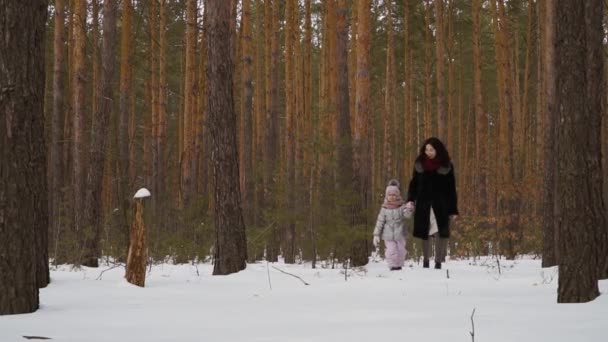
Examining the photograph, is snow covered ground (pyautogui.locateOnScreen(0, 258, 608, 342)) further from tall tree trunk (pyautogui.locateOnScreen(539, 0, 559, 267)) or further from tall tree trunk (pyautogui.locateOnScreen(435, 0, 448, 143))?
tall tree trunk (pyautogui.locateOnScreen(435, 0, 448, 143))

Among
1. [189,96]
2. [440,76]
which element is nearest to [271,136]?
[189,96]

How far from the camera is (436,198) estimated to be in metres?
8.59

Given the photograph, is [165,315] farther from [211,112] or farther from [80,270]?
[80,270]

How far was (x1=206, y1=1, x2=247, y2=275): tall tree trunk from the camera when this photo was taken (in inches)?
287

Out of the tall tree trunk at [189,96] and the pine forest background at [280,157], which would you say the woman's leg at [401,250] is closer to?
the pine forest background at [280,157]

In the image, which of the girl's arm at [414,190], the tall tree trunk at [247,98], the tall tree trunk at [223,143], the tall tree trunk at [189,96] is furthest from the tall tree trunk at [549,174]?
the tall tree trunk at [189,96]

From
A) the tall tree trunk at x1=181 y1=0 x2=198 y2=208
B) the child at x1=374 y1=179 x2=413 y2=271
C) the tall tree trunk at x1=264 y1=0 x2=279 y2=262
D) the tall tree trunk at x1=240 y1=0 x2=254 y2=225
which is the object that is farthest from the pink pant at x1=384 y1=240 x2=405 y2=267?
the tall tree trunk at x1=181 y1=0 x2=198 y2=208

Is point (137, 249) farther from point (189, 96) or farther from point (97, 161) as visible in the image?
point (189, 96)

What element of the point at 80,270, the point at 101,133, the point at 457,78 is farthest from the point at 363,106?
the point at 457,78

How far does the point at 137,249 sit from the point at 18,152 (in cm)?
207

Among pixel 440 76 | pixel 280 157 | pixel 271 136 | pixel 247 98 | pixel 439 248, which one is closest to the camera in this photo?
pixel 439 248

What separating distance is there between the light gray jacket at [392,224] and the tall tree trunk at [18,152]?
5.36 m

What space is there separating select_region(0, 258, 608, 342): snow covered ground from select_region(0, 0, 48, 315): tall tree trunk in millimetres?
228

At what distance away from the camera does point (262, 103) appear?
16.6 meters
